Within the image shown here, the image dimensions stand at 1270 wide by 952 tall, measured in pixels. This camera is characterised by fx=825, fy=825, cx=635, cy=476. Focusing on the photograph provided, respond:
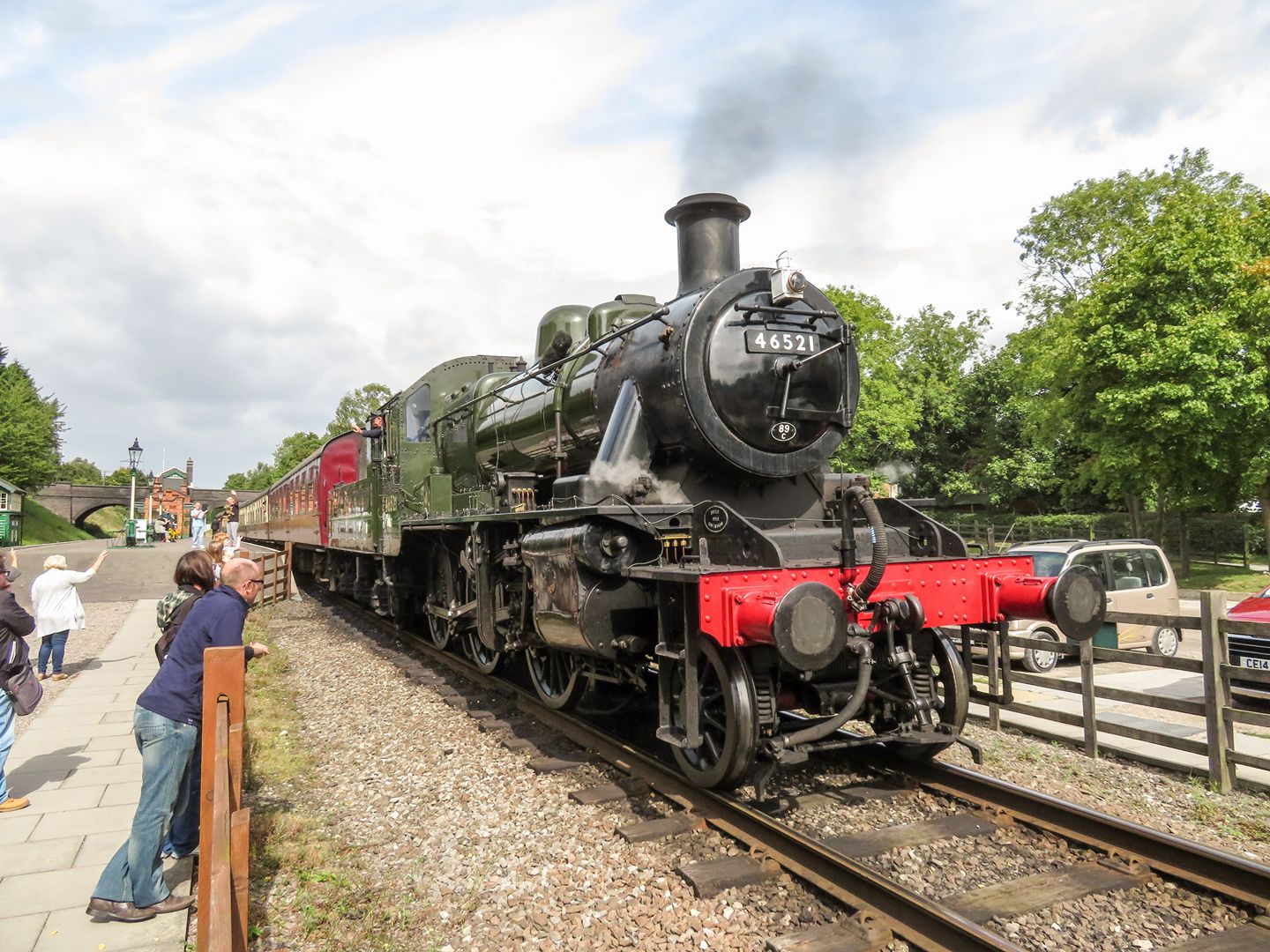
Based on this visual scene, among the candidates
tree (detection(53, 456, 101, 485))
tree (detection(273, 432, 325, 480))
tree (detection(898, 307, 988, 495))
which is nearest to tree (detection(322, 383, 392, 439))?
tree (detection(273, 432, 325, 480))

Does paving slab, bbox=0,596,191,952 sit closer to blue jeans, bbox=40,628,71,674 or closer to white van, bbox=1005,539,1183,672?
blue jeans, bbox=40,628,71,674

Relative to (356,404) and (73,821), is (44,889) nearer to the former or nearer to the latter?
(73,821)

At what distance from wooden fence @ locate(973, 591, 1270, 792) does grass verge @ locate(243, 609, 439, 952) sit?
171 inches

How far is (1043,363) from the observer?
2398 cm

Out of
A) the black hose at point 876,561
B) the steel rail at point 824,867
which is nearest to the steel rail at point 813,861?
the steel rail at point 824,867

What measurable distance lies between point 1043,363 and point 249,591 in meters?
24.5

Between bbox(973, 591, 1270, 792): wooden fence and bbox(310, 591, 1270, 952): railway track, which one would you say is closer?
bbox(310, 591, 1270, 952): railway track

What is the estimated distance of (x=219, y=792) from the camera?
2961mm

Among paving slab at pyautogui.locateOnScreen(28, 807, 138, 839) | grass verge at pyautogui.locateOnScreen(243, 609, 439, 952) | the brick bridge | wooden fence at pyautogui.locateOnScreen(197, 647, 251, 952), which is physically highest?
the brick bridge

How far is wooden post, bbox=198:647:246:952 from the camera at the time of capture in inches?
102

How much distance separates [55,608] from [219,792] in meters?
7.71

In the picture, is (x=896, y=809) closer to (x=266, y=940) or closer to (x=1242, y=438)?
(x=266, y=940)

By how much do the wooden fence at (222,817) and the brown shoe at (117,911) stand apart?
807 millimetres

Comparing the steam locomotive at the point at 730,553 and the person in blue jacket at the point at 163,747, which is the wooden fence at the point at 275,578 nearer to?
the steam locomotive at the point at 730,553
